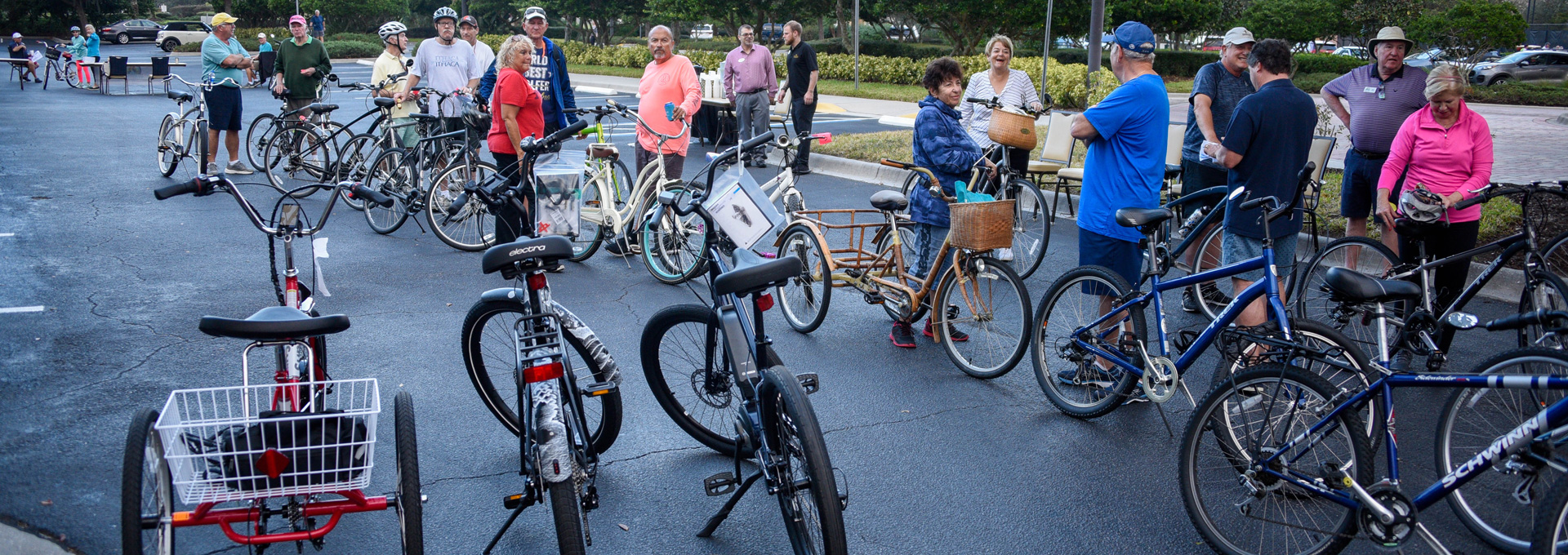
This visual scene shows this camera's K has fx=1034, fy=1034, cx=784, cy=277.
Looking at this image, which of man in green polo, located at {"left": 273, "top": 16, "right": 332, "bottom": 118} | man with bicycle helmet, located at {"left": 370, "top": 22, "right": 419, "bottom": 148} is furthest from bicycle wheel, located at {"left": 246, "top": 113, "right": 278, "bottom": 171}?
man with bicycle helmet, located at {"left": 370, "top": 22, "right": 419, "bottom": 148}

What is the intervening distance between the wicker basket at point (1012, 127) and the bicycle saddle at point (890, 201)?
6.86 feet

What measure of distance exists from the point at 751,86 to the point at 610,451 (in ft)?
30.8

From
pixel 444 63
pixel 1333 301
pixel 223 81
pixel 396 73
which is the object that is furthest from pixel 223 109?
pixel 1333 301

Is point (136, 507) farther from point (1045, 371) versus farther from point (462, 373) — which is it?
point (1045, 371)

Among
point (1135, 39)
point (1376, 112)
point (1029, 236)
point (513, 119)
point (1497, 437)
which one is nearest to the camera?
point (1497, 437)

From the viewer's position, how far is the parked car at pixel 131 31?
53812 millimetres

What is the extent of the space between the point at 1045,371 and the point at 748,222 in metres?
1.66

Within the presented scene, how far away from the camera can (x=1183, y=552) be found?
3754 mm

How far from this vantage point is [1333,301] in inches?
224

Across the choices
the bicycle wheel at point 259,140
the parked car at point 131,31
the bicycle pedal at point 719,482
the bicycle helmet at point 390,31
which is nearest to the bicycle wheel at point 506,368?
the bicycle pedal at point 719,482

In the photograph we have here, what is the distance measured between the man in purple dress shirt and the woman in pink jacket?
8.43 meters

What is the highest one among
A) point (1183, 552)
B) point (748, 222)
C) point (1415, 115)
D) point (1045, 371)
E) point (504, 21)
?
point (504, 21)

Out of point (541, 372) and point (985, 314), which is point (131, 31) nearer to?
point (985, 314)

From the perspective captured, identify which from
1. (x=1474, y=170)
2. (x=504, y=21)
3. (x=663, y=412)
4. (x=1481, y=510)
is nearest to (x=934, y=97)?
(x=663, y=412)
